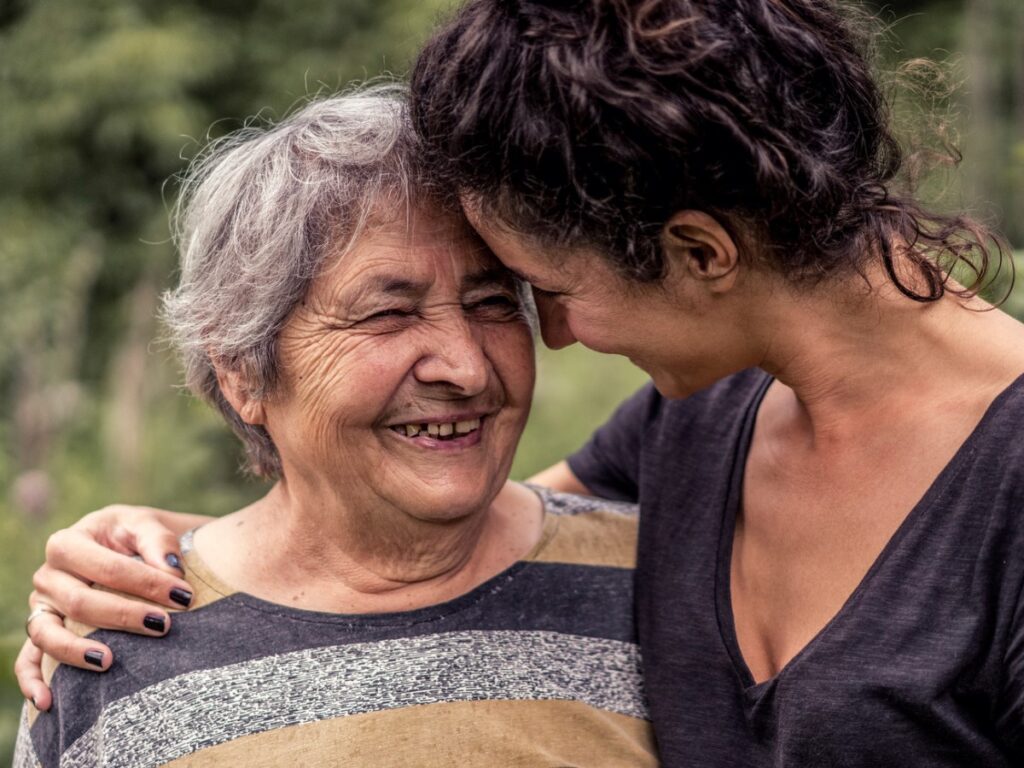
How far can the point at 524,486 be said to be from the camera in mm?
2488

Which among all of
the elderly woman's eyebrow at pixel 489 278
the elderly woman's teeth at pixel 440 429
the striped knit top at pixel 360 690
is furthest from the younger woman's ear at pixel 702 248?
the striped knit top at pixel 360 690

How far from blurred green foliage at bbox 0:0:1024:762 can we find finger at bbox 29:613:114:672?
216 cm

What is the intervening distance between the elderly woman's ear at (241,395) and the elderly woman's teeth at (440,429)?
0.97 feet

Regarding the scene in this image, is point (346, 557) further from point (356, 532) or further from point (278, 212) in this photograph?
point (278, 212)

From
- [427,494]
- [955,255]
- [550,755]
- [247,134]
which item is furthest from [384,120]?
[550,755]

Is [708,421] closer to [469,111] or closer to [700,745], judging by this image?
[700,745]

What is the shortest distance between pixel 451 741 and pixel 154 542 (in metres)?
0.68

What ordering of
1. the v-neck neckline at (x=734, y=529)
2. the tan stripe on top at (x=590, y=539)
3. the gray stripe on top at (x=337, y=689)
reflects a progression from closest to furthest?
the v-neck neckline at (x=734, y=529) < the gray stripe on top at (x=337, y=689) < the tan stripe on top at (x=590, y=539)

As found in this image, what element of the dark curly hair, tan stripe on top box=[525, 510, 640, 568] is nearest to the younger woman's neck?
the dark curly hair

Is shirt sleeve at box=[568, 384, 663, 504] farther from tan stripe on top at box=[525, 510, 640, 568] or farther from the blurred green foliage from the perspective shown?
the blurred green foliage

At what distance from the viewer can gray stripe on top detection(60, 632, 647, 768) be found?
1896mm

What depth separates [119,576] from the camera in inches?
80.0

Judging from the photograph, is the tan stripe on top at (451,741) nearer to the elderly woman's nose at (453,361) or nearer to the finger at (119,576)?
the finger at (119,576)

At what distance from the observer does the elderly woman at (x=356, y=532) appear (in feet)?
6.33
